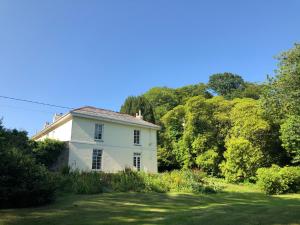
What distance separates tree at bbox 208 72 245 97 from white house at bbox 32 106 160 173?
36.4 metres

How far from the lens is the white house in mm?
25312

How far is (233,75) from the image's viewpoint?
67062 millimetres

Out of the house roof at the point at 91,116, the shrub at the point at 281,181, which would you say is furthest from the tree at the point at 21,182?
the shrub at the point at 281,181

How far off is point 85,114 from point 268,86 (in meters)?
15.8

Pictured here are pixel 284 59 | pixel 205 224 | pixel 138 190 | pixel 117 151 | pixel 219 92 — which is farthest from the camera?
pixel 219 92

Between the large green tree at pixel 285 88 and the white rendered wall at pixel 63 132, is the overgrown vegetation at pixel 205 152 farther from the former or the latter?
the white rendered wall at pixel 63 132

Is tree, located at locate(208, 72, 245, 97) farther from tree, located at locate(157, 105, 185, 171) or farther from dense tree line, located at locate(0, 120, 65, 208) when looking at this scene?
dense tree line, located at locate(0, 120, 65, 208)

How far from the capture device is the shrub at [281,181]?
60.2ft

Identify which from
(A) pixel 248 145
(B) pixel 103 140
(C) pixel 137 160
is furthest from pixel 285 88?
(C) pixel 137 160

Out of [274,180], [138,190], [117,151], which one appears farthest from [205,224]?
[117,151]

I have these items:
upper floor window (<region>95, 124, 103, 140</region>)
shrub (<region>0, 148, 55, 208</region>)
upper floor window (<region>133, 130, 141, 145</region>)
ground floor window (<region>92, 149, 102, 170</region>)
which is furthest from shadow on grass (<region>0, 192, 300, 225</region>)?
upper floor window (<region>133, 130, 141, 145</region>)

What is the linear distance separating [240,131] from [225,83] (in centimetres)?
4048

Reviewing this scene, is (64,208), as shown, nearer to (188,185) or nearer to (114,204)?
(114,204)

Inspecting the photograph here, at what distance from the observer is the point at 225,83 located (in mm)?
64562
